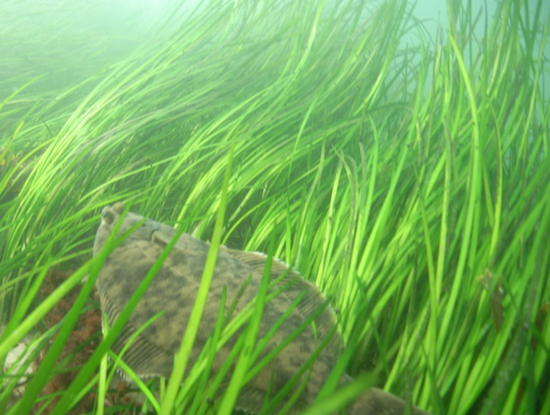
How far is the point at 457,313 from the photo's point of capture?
108 cm

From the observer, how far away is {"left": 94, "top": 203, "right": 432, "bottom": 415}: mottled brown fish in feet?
3.35

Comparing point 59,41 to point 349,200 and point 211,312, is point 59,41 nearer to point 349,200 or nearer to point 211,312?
point 349,200

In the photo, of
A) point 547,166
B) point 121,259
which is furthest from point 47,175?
point 547,166

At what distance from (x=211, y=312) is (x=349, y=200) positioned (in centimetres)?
94

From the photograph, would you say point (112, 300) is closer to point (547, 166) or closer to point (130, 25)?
point (547, 166)

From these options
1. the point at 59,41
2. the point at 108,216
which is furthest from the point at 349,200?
the point at 59,41

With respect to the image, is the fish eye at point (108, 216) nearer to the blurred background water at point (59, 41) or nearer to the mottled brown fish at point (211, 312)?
the mottled brown fish at point (211, 312)

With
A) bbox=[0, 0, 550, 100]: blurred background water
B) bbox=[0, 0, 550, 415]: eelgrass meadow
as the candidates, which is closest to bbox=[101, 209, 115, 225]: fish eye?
bbox=[0, 0, 550, 415]: eelgrass meadow

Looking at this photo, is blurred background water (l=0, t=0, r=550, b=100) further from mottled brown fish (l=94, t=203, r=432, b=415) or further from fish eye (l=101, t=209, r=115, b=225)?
mottled brown fish (l=94, t=203, r=432, b=415)

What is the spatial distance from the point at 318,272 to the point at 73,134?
84.3 inches

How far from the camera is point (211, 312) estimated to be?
116 centimetres

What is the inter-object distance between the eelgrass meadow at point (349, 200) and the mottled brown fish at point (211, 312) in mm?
108

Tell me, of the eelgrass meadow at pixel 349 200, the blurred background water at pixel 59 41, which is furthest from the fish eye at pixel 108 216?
the blurred background water at pixel 59 41

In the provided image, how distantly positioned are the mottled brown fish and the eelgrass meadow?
0.11m
